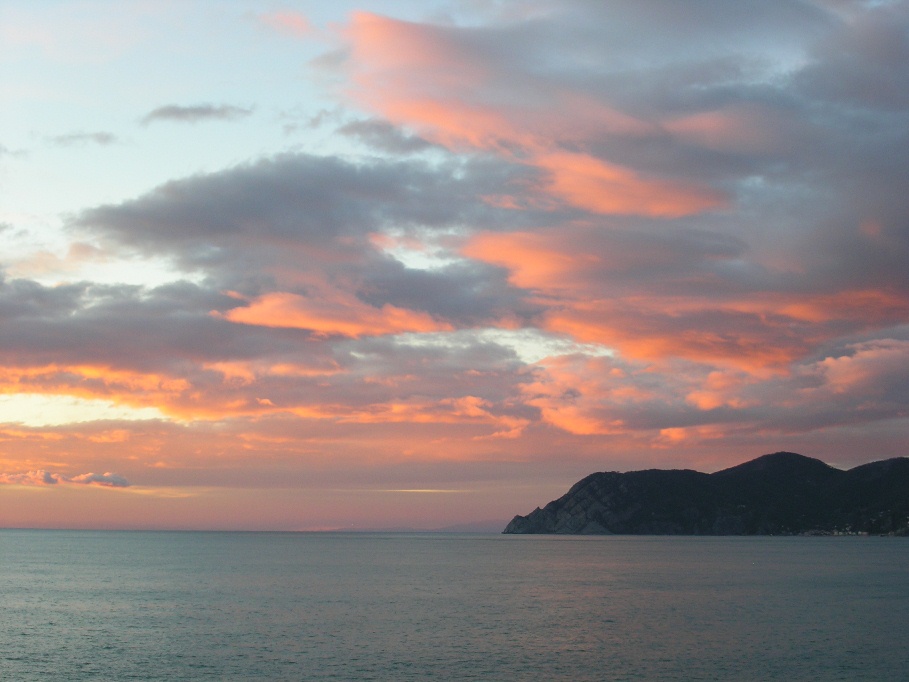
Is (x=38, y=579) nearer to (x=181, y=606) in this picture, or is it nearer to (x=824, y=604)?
(x=181, y=606)

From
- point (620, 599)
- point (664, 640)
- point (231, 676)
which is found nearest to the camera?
point (231, 676)

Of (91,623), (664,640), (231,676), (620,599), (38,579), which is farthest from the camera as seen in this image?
(38,579)

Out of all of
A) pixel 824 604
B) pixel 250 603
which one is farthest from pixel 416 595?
pixel 824 604

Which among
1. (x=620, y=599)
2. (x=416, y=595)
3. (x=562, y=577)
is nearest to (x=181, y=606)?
(x=416, y=595)

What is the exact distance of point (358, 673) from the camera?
2753 inches

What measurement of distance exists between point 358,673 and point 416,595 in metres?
67.9

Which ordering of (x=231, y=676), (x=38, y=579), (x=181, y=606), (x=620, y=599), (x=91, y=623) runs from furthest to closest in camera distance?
1. (x=38, y=579)
2. (x=620, y=599)
3. (x=181, y=606)
4. (x=91, y=623)
5. (x=231, y=676)

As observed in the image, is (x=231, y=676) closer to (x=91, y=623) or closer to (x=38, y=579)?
(x=91, y=623)

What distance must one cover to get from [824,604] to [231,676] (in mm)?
91965

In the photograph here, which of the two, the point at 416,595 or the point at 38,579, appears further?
the point at 38,579

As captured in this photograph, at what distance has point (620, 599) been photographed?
428ft

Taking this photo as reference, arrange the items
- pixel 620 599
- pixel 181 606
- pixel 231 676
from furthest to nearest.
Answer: pixel 620 599, pixel 181 606, pixel 231 676

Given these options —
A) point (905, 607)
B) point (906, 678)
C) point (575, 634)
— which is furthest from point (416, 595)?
point (906, 678)

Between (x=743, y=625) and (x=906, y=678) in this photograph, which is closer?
(x=906, y=678)
